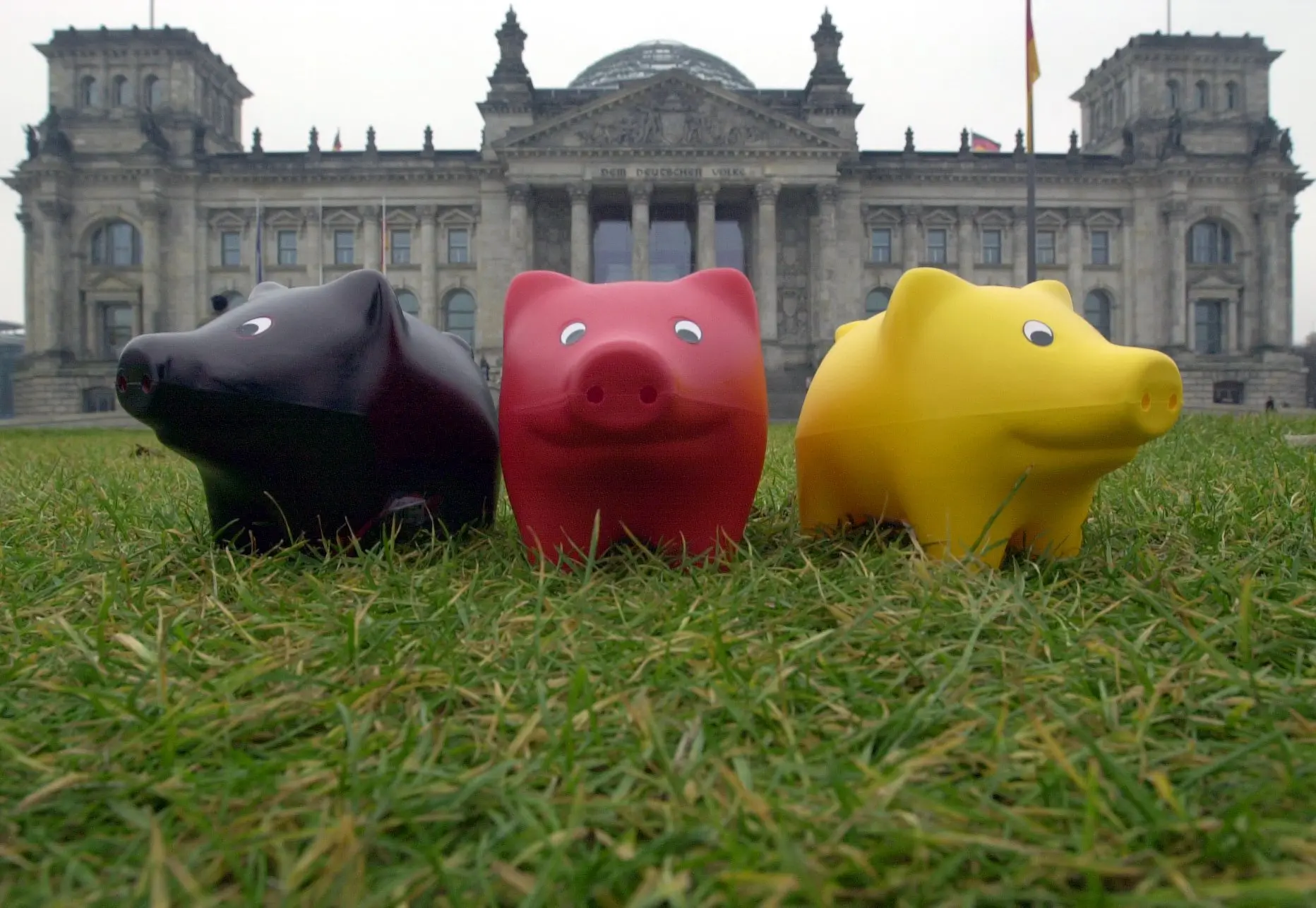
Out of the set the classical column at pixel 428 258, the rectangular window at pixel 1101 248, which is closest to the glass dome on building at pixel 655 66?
the classical column at pixel 428 258

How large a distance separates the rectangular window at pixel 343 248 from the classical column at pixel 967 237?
27.6 metres

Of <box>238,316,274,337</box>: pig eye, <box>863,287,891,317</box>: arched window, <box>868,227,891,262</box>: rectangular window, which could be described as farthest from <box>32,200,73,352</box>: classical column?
<box>238,316,274,337</box>: pig eye

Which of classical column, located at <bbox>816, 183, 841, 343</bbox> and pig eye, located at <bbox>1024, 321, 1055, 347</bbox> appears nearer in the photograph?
pig eye, located at <bbox>1024, 321, 1055, 347</bbox>

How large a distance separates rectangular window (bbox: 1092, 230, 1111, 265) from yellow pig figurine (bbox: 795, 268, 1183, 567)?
4536 centimetres

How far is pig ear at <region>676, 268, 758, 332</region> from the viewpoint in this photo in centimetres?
280

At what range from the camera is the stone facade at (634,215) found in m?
38.9

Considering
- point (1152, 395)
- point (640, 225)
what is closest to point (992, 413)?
point (1152, 395)

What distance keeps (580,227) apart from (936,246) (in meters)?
16.5

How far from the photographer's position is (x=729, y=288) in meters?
2.82

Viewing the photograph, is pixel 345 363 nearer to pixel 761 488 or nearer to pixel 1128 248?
pixel 761 488

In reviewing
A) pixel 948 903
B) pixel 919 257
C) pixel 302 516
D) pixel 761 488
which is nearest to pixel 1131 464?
pixel 761 488

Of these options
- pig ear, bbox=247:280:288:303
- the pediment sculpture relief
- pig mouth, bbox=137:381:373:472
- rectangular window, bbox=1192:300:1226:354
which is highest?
the pediment sculpture relief

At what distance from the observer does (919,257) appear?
41844 millimetres

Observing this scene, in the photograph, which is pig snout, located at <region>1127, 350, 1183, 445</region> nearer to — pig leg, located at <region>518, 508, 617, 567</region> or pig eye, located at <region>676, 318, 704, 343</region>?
pig eye, located at <region>676, 318, 704, 343</region>
